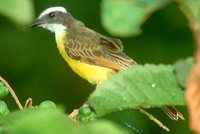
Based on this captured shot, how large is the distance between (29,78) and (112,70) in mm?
1874

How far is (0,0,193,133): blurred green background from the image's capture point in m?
7.22

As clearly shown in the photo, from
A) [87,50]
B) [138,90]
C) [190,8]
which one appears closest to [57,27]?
[87,50]

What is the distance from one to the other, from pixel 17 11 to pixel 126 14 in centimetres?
15

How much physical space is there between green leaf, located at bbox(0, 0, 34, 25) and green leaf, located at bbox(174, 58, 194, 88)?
307 millimetres

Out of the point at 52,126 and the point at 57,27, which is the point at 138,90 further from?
the point at 57,27

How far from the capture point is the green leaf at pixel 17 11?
3.56 ft

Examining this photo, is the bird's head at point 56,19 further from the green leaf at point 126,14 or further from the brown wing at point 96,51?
the green leaf at point 126,14

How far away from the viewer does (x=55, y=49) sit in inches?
308

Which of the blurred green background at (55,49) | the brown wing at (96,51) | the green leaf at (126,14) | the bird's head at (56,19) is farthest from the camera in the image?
the blurred green background at (55,49)

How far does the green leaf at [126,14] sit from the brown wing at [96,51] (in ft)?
13.9

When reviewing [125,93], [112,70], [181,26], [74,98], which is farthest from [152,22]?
[125,93]

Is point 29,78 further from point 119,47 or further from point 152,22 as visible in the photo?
point 119,47

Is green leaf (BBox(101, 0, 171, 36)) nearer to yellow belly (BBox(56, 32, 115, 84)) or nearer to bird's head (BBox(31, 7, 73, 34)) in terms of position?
yellow belly (BBox(56, 32, 115, 84))

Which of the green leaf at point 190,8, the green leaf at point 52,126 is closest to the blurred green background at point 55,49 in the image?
the green leaf at point 190,8
